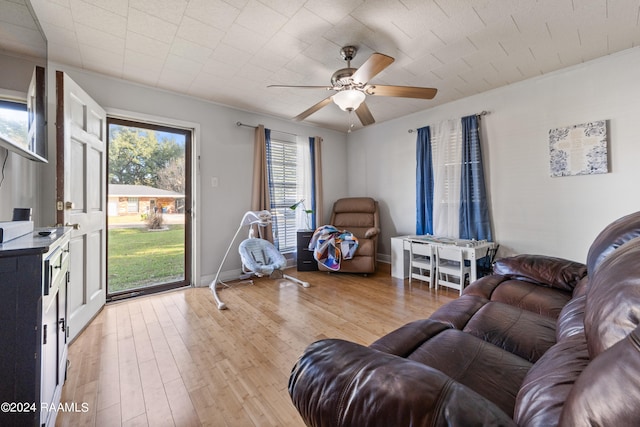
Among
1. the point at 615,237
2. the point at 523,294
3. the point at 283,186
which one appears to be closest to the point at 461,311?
the point at 523,294

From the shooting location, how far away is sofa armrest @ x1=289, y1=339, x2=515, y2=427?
54 centimetres

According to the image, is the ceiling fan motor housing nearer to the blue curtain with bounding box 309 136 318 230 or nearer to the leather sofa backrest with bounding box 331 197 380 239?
the blue curtain with bounding box 309 136 318 230

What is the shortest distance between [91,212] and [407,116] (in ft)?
14.0

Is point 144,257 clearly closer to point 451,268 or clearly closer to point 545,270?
point 451,268

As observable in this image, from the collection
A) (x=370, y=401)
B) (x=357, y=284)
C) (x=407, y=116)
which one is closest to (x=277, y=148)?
(x=407, y=116)

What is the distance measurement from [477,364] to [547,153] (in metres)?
2.97

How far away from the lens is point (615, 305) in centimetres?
57

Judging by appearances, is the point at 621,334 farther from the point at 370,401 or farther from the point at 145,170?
the point at 145,170

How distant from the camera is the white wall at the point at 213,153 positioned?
299 cm

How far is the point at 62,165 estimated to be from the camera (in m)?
1.91

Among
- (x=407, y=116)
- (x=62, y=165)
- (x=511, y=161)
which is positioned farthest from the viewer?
(x=407, y=116)

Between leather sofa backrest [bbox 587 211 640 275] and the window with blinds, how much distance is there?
11.4 ft

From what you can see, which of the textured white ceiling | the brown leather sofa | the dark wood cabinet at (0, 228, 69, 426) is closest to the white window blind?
the textured white ceiling

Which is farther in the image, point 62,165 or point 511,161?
point 511,161
